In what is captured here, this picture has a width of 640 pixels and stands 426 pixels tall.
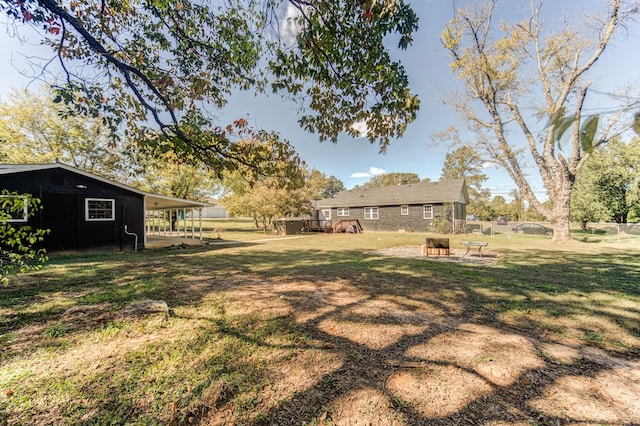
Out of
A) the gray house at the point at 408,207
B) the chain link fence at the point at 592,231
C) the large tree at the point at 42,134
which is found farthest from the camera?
the gray house at the point at 408,207

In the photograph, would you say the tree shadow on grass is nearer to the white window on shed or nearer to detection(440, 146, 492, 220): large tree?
the white window on shed

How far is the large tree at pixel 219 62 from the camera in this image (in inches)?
156

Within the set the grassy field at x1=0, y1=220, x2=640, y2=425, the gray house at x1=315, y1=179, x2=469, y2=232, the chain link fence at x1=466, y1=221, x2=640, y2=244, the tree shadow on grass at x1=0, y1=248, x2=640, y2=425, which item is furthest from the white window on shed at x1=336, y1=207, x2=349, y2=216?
the grassy field at x1=0, y1=220, x2=640, y2=425

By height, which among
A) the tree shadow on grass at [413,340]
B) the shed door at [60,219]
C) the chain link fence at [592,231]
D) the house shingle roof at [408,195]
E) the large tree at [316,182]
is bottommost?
the tree shadow on grass at [413,340]

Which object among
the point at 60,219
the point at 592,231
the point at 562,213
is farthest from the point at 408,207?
the point at 60,219

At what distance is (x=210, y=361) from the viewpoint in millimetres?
3027

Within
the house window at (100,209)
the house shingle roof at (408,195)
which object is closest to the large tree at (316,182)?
the house shingle roof at (408,195)

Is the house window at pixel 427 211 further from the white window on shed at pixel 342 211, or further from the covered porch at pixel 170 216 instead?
the covered porch at pixel 170 216

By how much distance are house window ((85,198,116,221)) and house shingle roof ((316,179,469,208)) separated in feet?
68.2

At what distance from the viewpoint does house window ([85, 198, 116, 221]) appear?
1120 centimetres

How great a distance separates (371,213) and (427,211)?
219 inches

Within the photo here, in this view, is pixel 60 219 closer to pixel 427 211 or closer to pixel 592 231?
pixel 427 211

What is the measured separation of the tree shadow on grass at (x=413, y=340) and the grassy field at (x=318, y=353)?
0.02 m

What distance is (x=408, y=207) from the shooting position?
80.8 feet
